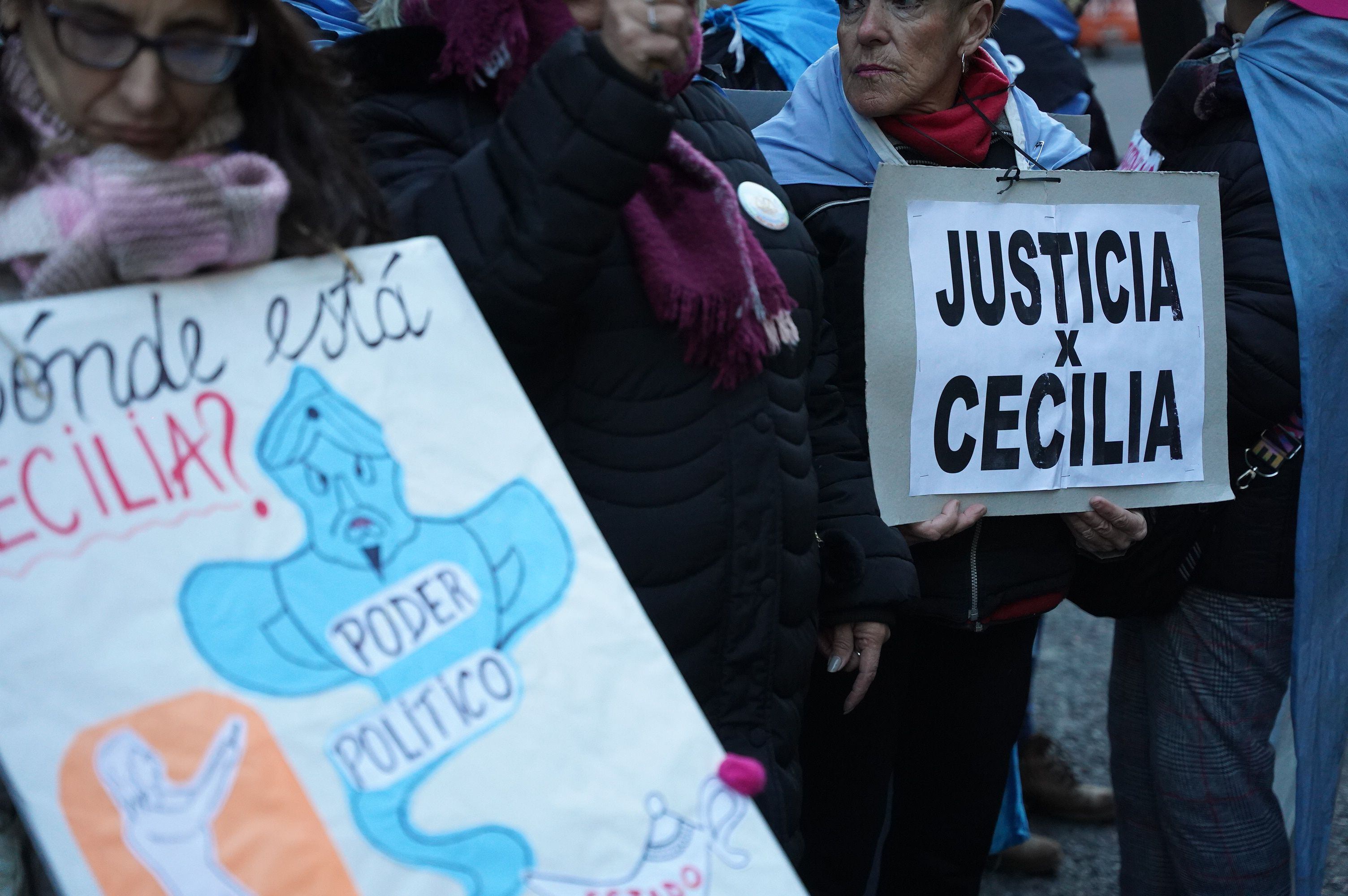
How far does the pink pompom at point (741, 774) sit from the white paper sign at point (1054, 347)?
88 cm

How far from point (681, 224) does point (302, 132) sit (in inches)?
16.7

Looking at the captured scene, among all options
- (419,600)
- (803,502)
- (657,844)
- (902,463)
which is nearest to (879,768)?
(902,463)

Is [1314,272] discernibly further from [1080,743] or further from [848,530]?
[1080,743]

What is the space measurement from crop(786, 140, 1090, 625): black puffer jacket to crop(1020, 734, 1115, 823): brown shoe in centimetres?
126

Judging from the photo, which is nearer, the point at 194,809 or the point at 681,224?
the point at 194,809

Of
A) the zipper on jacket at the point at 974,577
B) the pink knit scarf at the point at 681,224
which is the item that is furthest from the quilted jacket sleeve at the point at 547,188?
the zipper on jacket at the point at 974,577

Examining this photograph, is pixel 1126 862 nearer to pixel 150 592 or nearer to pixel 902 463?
pixel 902 463

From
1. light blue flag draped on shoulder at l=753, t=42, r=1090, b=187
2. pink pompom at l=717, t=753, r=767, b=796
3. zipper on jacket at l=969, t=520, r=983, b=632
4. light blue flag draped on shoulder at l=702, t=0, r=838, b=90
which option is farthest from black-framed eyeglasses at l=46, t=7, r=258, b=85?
light blue flag draped on shoulder at l=702, t=0, r=838, b=90

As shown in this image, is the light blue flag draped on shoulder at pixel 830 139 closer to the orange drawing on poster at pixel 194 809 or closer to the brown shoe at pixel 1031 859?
the orange drawing on poster at pixel 194 809

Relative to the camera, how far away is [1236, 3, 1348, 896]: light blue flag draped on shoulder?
2.11 m

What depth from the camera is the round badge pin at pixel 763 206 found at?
1.57 metres

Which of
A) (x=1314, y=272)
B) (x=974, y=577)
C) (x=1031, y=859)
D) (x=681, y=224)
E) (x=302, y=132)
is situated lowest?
(x=1031, y=859)

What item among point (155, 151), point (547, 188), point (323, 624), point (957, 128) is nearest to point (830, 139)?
point (957, 128)

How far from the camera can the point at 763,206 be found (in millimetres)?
1583
